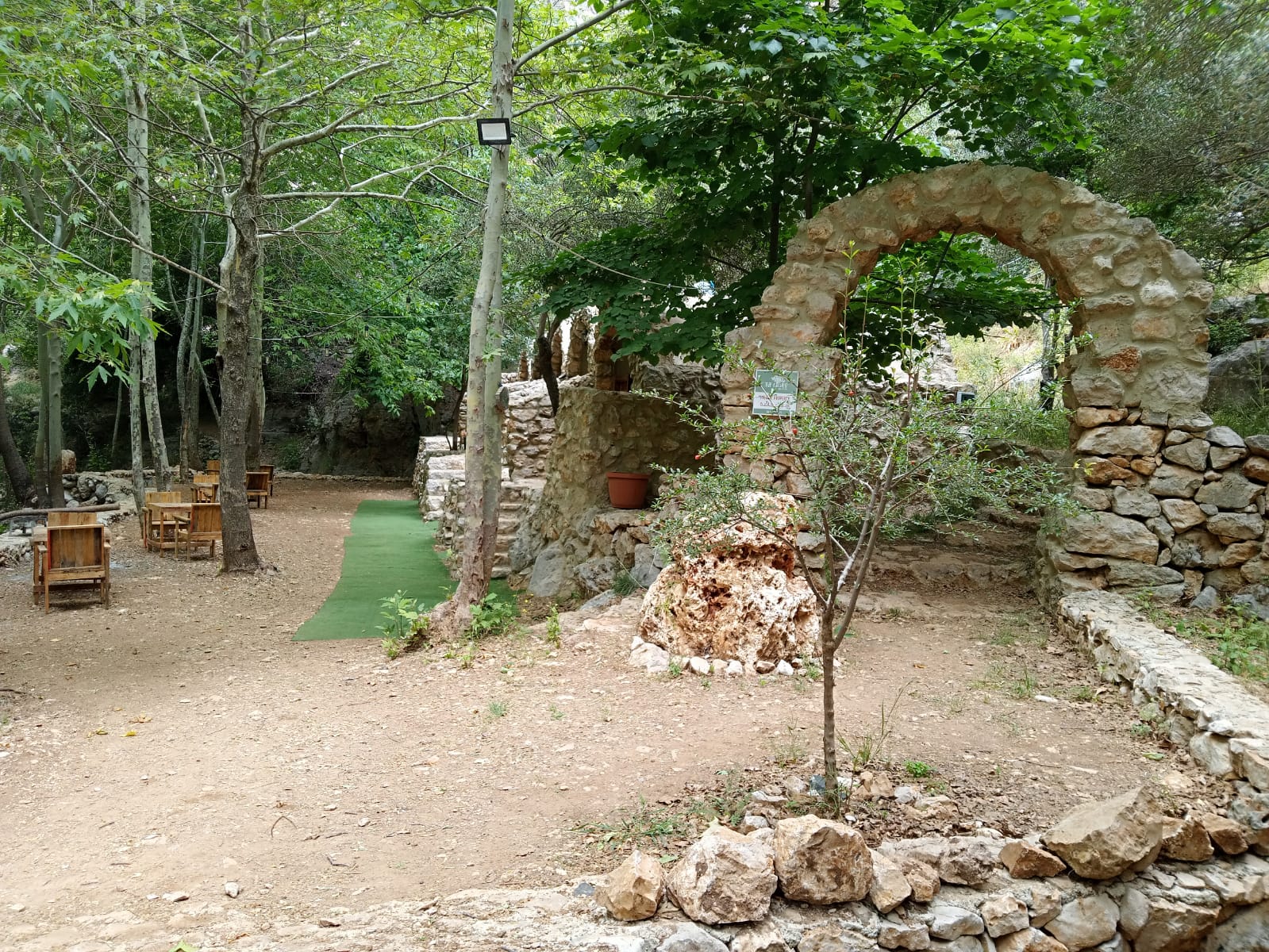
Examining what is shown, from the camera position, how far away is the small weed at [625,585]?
8102 mm

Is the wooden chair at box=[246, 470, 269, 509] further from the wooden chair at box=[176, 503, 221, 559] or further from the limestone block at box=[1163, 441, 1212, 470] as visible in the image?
the limestone block at box=[1163, 441, 1212, 470]

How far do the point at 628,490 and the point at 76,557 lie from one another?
5.38 m

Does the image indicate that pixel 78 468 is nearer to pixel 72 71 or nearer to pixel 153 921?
pixel 72 71

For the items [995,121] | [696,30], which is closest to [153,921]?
[696,30]

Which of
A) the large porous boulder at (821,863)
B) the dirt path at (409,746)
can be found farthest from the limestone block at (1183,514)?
the large porous boulder at (821,863)

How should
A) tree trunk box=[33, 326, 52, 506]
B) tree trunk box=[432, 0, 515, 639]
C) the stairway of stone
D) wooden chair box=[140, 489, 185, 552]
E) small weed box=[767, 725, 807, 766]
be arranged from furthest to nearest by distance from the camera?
tree trunk box=[33, 326, 52, 506]
the stairway of stone
wooden chair box=[140, 489, 185, 552]
tree trunk box=[432, 0, 515, 639]
small weed box=[767, 725, 807, 766]

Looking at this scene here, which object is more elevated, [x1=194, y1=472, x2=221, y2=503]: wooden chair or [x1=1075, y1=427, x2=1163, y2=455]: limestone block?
[x1=1075, y1=427, x2=1163, y2=455]: limestone block

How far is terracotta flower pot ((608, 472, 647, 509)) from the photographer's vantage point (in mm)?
9750

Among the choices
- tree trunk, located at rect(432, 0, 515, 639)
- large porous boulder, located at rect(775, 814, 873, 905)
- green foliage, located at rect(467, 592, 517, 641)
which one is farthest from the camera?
green foliage, located at rect(467, 592, 517, 641)

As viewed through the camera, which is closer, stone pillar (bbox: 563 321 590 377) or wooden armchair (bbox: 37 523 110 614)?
wooden armchair (bbox: 37 523 110 614)

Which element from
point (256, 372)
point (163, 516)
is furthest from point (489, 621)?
point (256, 372)

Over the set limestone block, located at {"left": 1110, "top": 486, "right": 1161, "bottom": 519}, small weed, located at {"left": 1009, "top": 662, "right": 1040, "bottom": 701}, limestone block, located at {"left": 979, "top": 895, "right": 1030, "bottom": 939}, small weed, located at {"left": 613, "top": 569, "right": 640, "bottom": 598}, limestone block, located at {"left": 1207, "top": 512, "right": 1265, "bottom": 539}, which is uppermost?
limestone block, located at {"left": 1110, "top": 486, "right": 1161, "bottom": 519}

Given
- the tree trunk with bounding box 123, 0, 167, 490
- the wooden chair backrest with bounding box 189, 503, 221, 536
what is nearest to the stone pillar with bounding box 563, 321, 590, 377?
the tree trunk with bounding box 123, 0, 167, 490

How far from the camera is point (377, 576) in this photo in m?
10.3
